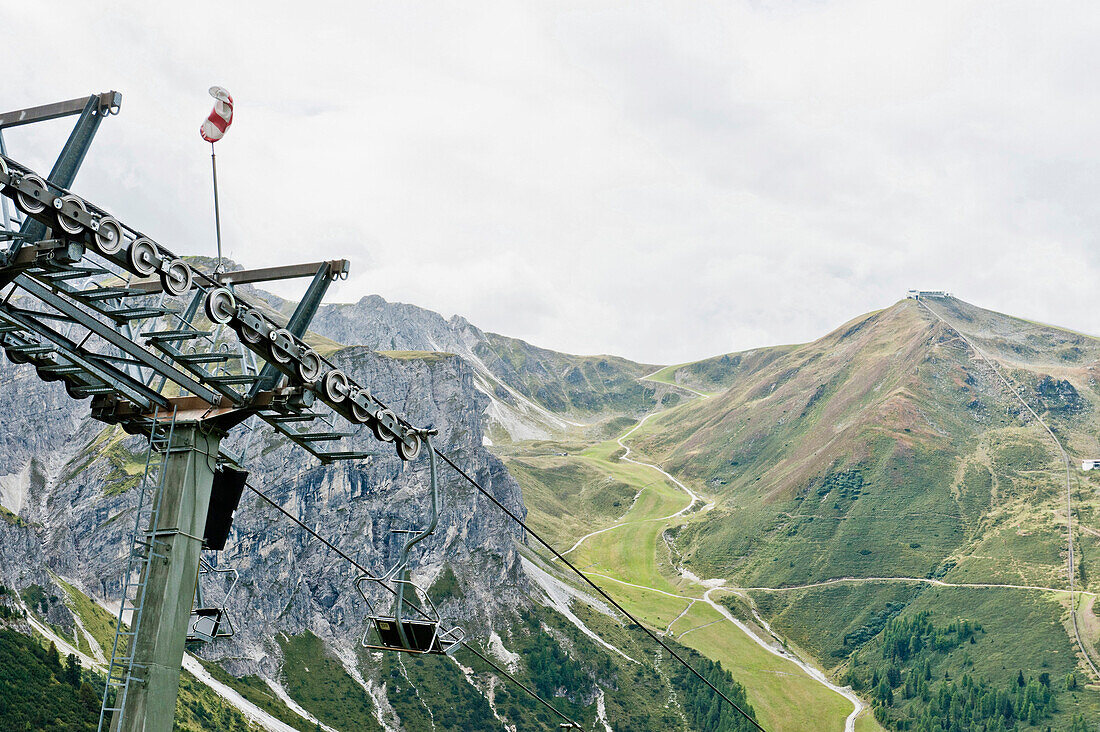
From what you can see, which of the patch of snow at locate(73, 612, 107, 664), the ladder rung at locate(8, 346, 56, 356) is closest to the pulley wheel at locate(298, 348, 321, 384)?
the ladder rung at locate(8, 346, 56, 356)

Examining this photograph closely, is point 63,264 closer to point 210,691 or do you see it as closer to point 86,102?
point 86,102

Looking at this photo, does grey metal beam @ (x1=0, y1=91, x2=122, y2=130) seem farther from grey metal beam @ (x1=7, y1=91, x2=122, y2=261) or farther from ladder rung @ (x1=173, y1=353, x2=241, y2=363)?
ladder rung @ (x1=173, y1=353, x2=241, y2=363)

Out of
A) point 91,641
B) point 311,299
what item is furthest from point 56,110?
point 91,641

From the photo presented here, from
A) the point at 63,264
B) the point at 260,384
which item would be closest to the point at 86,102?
the point at 63,264

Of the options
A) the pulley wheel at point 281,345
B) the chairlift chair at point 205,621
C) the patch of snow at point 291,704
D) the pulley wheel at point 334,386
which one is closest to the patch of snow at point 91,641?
the patch of snow at point 291,704

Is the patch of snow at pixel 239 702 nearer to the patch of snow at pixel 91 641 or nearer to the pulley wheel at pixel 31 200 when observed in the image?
the patch of snow at pixel 91 641
